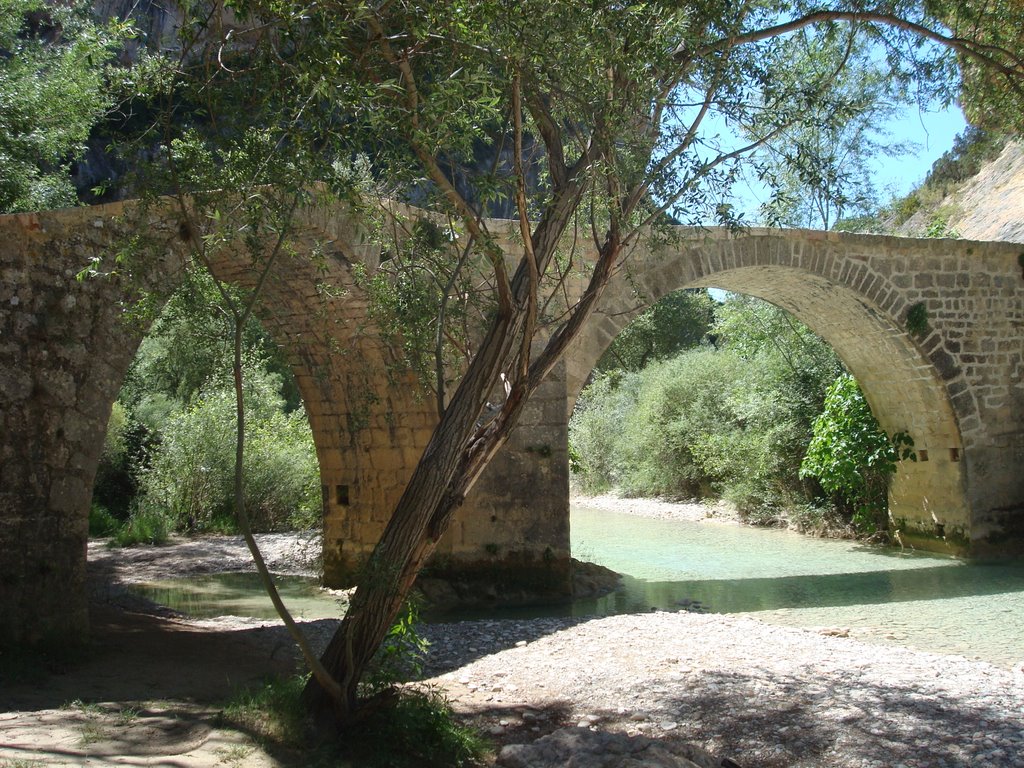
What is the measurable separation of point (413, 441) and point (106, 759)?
557 cm

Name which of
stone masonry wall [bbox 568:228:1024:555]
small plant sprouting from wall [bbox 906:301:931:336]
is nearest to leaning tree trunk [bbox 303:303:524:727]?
stone masonry wall [bbox 568:228:1024:555]

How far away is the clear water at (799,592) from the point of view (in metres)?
7.36

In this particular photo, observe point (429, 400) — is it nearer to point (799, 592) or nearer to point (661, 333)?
point (799, 592)

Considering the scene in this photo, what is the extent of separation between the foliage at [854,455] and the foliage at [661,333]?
16.2 meters

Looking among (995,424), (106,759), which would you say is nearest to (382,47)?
(106,759)

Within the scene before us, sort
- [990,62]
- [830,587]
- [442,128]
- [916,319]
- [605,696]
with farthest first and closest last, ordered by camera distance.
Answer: [916,319], [830,587], [990,62], [605,696], [442,128]

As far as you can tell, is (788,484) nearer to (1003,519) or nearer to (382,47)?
(1003,519)

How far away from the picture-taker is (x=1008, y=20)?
21.9ft

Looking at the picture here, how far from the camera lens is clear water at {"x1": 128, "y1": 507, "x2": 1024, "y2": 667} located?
24.2 ft

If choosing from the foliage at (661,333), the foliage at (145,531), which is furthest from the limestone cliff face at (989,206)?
the foliage at (145,531)

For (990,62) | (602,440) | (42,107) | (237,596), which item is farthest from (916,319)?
(602,440)

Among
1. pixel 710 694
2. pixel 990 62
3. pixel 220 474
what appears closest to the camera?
pixel 710 694

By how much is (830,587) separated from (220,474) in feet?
28.7

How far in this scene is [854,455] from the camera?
12.2 meters
